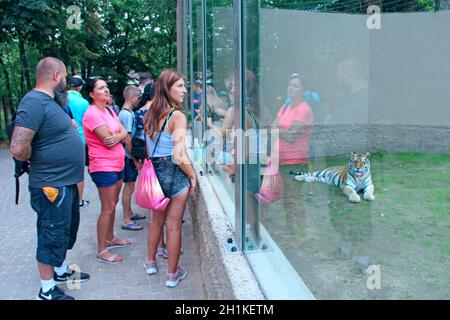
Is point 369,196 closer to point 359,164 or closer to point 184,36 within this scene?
point 359,164

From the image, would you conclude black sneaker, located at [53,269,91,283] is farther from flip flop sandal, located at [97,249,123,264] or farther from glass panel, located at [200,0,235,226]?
glass panel, located at [200,0,235,226]

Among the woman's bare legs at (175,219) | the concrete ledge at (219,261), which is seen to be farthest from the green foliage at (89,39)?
the woman's bare legs at (175,219)

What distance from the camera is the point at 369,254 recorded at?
8.65 ft

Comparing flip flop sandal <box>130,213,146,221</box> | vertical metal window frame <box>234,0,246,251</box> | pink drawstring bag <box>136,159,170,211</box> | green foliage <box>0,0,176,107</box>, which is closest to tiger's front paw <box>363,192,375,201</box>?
vertical metal window frame <box>234,0,246,251</box>

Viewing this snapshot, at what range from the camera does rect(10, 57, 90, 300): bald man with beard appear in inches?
111

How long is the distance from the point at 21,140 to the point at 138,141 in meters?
1.78

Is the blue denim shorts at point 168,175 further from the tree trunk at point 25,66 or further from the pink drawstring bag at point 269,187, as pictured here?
the tree trunk at point 25,66

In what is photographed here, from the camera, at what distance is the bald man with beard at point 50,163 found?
281cm

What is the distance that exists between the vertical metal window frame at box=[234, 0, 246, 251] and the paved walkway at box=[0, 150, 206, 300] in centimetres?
Result: 79

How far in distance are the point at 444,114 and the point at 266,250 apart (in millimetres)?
2588

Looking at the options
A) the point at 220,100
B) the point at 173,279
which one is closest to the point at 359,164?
the point at 220,100

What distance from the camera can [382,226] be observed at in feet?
10.8
